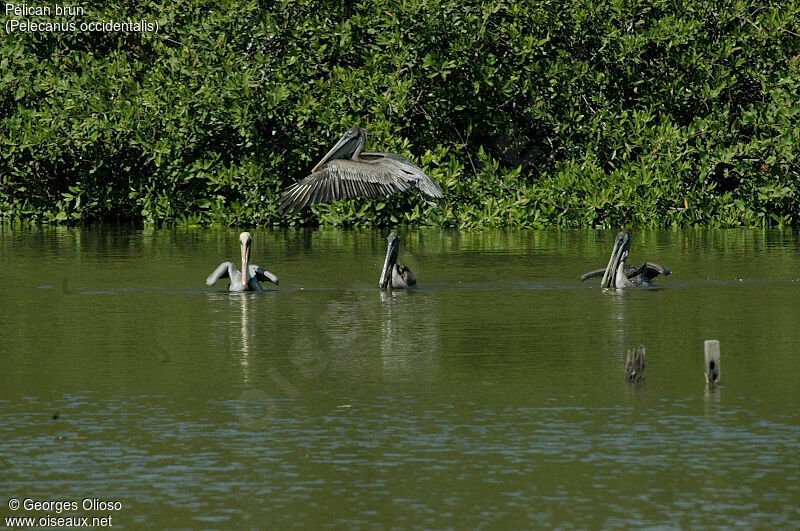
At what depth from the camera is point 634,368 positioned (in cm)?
1009

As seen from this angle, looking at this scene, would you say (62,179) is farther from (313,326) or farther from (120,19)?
(313,326)

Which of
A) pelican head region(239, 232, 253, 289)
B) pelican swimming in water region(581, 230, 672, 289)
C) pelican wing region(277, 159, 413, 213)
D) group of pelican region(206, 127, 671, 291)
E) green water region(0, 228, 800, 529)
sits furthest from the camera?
pelican wing region(277, 159, 413, 213)

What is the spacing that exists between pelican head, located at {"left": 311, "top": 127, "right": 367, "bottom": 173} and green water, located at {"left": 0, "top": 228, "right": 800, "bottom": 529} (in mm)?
3131

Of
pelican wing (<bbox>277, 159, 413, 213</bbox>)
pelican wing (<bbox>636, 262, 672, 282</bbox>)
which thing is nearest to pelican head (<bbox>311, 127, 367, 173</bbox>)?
pelican wing (<bbox>277, 159, 413, 213</bbox>)

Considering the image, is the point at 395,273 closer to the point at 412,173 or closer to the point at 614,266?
the point at 614,266

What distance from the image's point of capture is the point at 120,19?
27.9m

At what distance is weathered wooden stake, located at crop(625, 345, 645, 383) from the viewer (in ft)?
33.0

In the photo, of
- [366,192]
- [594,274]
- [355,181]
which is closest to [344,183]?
[355,181]

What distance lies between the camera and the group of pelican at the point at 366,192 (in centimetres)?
1625

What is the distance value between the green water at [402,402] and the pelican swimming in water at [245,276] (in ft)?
0.59

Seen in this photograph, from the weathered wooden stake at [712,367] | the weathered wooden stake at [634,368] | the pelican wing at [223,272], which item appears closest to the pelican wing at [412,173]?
the pelican wing at [223,272]

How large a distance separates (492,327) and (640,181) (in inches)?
506

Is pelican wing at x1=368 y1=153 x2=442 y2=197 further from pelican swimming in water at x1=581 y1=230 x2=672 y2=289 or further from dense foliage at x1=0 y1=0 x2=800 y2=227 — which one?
dense foliage at x1=0 y1=0 x2=800 y2=227

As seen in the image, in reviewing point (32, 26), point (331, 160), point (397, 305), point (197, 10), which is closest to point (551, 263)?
point (331, 160)
